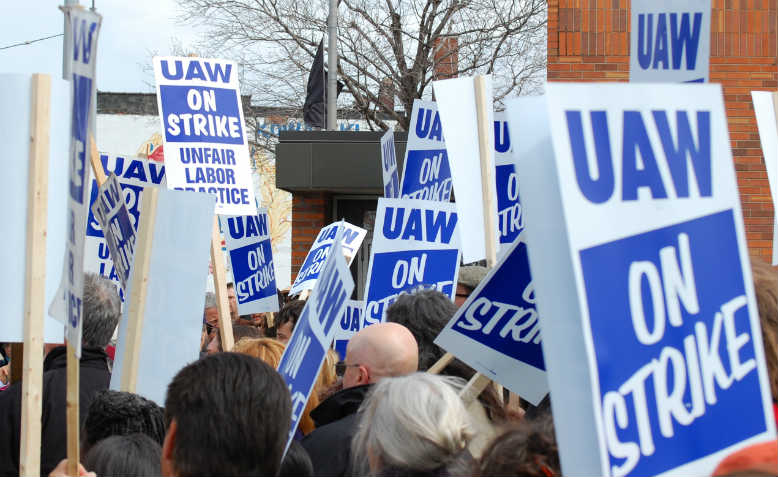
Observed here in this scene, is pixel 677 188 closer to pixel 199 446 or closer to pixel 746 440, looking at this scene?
pixel 746 440

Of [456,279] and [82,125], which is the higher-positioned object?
[82,125]

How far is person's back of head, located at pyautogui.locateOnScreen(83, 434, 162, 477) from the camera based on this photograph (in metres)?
2.63

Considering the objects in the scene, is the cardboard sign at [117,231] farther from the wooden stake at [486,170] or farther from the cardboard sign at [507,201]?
the cardboard sign at [507,201]

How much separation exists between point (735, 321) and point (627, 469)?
1.23ft

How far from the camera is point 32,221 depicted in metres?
2.91

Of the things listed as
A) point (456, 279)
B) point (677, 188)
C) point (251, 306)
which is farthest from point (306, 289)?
point (677, 188)

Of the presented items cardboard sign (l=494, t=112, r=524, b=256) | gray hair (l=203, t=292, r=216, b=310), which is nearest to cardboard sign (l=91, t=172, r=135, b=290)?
cardboard sign (l=494, t=112, r=524, b=256)

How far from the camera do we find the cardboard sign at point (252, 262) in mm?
7000

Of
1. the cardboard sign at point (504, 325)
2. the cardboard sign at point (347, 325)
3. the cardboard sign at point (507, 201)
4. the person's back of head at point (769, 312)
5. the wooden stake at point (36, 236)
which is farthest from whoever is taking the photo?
the cardboard sign at point (347, 325)

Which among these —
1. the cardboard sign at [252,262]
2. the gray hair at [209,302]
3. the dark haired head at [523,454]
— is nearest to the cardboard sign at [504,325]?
the dark haired head at [523,454]

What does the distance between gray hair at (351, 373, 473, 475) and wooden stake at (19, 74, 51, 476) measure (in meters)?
Result: 0.89

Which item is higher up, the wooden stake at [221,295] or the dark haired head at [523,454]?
the wooden stake at [221,295]

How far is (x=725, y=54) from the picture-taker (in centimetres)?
871

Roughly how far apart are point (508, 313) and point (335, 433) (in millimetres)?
707
